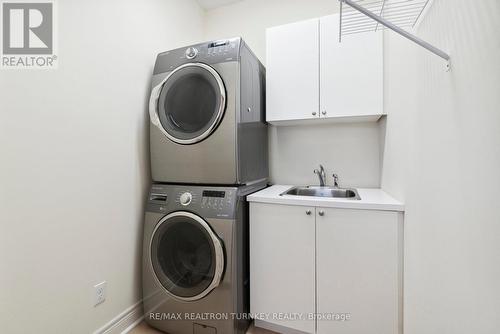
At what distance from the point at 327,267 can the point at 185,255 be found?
0.91 metres

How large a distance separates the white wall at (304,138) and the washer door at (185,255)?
0.99 metres

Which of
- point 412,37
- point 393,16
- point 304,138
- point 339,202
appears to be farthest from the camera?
point 304,138

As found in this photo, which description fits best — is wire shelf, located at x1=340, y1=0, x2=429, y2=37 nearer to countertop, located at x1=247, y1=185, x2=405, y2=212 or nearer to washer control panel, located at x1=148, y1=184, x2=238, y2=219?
countertop, located at x1=247, y1=185, x2=405, y2=212

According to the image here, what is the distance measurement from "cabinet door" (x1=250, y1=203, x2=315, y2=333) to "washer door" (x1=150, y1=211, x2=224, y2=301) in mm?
290

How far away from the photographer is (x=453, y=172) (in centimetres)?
72

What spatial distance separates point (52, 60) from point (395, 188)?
2.00 meters

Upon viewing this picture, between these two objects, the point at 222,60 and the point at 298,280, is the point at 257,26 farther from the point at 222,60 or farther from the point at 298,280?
the point at 298,280

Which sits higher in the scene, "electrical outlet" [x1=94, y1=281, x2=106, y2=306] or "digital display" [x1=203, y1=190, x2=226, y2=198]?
"digital display" [x1=203, y1=190, x2=226, y2=198]

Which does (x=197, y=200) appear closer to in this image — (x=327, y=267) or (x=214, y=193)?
(x=214, y=193)

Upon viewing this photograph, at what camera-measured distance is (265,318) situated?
144cm

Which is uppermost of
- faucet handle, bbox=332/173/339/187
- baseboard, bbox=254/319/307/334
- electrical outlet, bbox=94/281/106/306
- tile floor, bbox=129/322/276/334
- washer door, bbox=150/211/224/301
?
faucet handle, bbox=332/173/339/187

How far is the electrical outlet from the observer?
50.6 inches

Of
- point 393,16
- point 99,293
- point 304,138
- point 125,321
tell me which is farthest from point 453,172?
point 125,321

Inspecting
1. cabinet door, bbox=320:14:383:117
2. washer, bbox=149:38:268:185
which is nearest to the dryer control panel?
washer, bbox=149:38:268:185
